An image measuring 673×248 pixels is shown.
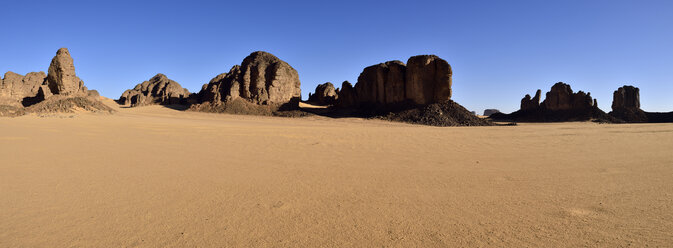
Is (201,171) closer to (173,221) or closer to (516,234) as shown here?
(173,221)

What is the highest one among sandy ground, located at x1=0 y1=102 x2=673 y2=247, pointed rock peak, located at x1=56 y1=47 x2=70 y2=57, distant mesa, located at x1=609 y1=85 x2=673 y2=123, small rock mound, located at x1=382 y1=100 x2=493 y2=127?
pointed rock peak, located at x1=56 y1=47 x2=70 y2=57

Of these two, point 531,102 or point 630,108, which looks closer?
point 630,108

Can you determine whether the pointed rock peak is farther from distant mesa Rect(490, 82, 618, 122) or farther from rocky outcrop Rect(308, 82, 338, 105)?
distant mesa Rect(490, 82, 618, 122)

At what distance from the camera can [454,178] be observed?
13.9 ft

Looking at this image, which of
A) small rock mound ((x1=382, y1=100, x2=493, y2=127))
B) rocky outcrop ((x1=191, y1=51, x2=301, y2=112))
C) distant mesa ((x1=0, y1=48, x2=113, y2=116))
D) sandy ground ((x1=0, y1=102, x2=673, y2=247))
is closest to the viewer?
sandy ground ((x1=0, y1=102, x2=673, y2=247))

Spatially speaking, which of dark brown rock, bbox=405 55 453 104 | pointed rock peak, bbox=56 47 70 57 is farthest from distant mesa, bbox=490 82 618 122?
pointed rock peak, bbox=56 47 70 57

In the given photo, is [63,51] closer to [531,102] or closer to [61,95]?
[61,95]

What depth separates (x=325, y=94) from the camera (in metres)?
56.0

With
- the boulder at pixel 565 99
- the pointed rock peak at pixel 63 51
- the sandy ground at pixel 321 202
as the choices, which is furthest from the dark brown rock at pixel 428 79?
the pointed rock peak at pixel 63 51

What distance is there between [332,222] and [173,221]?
1.47 meters

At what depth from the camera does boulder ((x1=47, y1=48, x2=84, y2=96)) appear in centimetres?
2381

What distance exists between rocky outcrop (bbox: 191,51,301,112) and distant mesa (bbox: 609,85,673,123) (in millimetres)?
58939

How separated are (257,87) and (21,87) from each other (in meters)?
32.1

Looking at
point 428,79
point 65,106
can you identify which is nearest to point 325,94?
point 428,79
